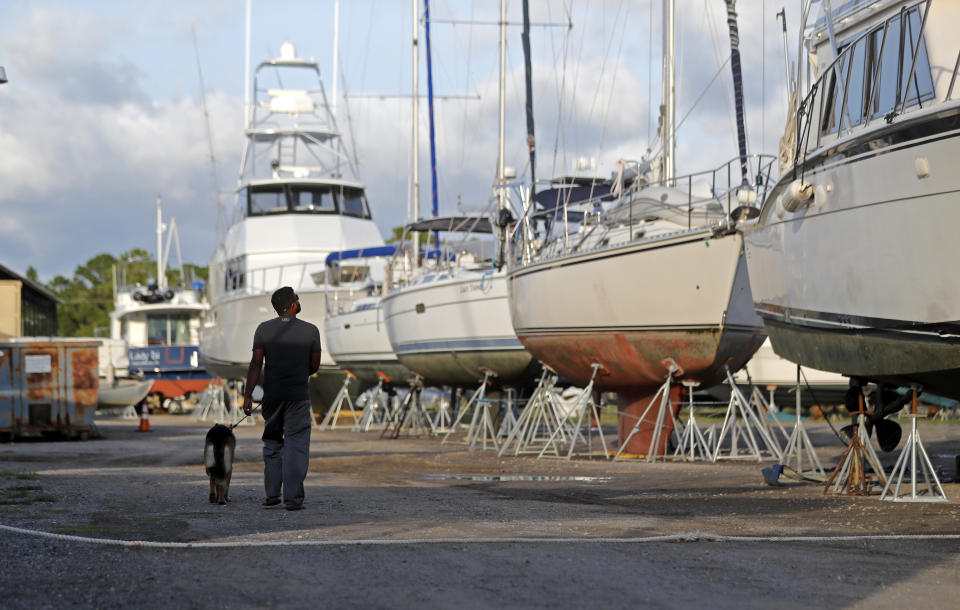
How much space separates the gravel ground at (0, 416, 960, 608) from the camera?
188 inches

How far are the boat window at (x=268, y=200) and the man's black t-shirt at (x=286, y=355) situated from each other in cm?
2307

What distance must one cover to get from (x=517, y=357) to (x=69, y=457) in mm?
6676

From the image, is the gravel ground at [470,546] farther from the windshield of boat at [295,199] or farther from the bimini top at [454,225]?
the windshield of boat at [295,199]

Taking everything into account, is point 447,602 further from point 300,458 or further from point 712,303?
point 712,303

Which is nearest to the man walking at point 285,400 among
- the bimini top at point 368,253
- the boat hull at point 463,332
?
the boat hull at point 463,332

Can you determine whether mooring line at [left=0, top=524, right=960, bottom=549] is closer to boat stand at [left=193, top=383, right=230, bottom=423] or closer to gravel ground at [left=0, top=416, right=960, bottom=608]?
gravel ground at [left=0, top=416, right=960, bottom=608]

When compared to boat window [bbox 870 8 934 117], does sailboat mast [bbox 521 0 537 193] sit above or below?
above

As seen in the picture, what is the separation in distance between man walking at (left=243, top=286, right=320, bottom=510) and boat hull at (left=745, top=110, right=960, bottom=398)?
385cm

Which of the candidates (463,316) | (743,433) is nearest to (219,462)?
(743,433)

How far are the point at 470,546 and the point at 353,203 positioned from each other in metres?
26.4

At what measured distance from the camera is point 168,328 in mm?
46250

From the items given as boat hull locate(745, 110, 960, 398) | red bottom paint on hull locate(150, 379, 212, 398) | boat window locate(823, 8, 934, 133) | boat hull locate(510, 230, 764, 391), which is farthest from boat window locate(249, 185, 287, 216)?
boat window locate(823, 8, 934, 133)

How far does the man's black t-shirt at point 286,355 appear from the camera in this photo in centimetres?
827

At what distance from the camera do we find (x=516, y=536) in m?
6.48
